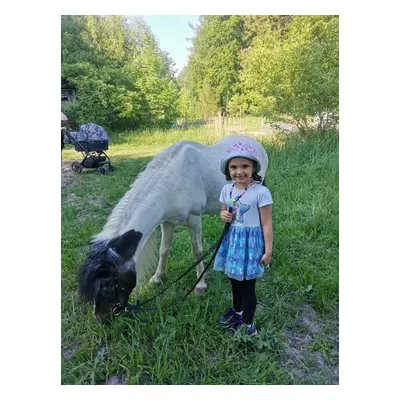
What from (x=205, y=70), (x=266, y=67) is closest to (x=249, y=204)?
(x=205, y=70)

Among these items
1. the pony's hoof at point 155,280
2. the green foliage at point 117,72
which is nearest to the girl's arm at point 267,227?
the pony's hoof at point 155,280

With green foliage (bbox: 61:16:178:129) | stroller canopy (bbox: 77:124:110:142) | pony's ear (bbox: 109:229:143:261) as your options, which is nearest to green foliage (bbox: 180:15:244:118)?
green foliage (bbox: 61:16:178:129)

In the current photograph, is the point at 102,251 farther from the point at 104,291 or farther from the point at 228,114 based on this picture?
the point at 228,114

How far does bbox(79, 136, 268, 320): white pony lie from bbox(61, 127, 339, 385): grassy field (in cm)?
30

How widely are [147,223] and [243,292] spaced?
76 centimetres

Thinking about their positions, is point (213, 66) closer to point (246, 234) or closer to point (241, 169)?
point (241, 169)

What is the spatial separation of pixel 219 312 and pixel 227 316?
0.21 ft

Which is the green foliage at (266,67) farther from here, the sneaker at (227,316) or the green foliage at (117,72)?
the sneaker at (227,316)

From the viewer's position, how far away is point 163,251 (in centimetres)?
251

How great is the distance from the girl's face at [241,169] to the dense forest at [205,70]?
1.41m

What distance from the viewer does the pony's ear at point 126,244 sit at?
1.61 metres

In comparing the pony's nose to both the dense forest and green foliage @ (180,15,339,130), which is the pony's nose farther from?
green foliage @ (180,15,339,130)

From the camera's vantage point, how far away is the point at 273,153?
13.2 feet
